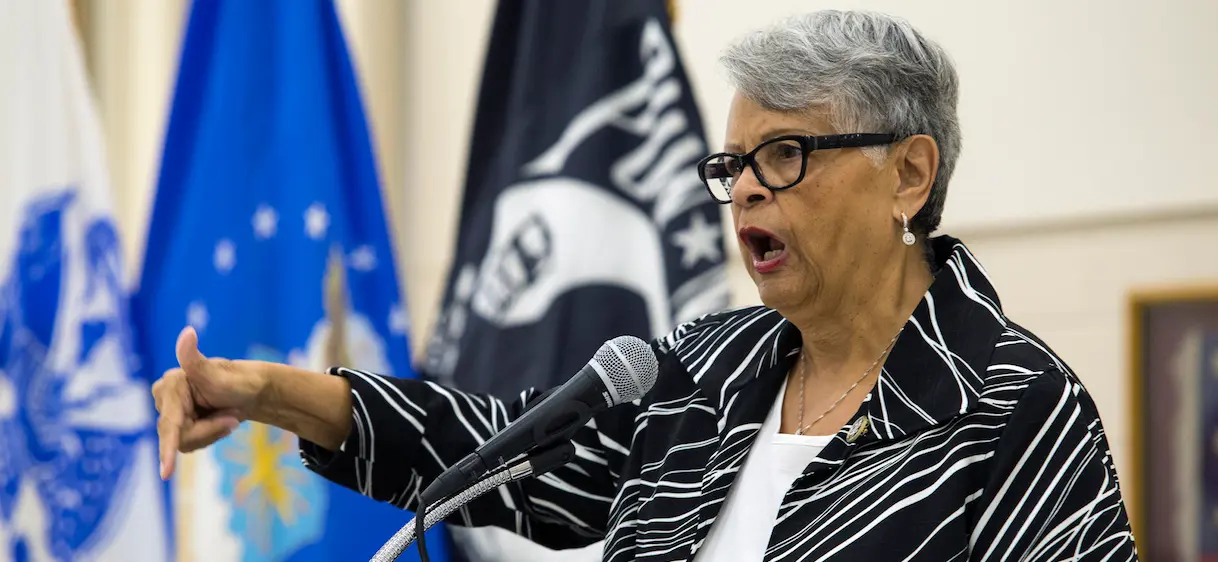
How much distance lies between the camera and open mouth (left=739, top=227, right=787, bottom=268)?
1.45 m

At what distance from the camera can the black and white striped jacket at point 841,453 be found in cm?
127

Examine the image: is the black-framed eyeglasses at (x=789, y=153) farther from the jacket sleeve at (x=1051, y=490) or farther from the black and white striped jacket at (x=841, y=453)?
the jacket sleeve at (x=1051, y=490)

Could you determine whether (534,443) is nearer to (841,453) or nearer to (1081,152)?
(841,453)

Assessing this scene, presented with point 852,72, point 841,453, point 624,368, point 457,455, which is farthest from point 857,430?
point 457,455

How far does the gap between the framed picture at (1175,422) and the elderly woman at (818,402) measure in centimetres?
107

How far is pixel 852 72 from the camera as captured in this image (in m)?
1.42

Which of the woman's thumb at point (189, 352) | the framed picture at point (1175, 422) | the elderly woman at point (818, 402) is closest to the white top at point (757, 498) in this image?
the elderly woman at point (818, 402)

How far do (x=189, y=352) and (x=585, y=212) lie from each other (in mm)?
1545

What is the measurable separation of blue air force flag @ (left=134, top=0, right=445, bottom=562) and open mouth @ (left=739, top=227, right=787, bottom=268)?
1.90 meters

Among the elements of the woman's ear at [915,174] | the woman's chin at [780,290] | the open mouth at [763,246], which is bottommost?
the woman's chin at [780,290]

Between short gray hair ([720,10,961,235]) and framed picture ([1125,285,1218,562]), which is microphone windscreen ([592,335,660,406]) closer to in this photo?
short gray hair ([720,10,961,235])

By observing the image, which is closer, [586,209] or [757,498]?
[757,498]

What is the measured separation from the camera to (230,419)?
56.9 inches

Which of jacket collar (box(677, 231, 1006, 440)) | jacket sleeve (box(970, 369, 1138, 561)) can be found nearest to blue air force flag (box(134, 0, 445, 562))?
jacket collar (box(677, 231, 1006, 440))
